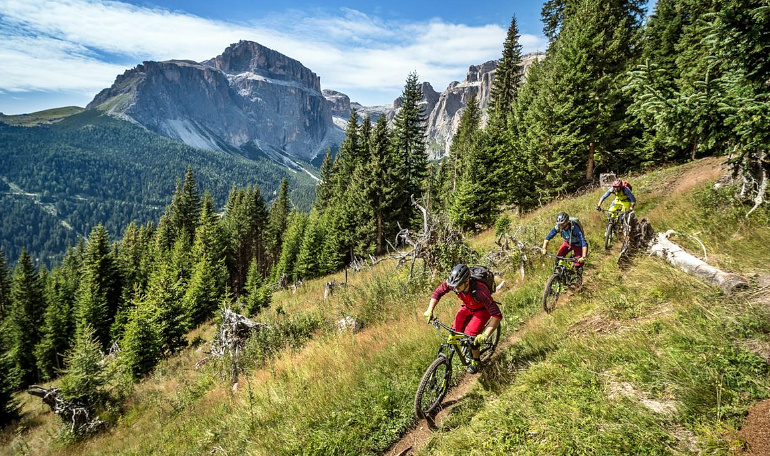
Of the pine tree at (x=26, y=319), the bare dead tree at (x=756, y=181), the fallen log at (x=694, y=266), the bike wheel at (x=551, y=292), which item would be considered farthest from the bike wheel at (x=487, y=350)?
the pine tree at (x=26, y=319)

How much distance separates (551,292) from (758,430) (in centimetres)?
478

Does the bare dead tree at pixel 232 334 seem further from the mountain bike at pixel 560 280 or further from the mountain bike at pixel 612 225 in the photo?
the mountain bike at pixel 612 225

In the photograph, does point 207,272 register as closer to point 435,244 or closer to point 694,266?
point 435,244

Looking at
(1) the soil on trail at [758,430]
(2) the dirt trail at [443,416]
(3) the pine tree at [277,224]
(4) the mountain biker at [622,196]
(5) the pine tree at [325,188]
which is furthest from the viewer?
(3) the pine tree at [277,224]

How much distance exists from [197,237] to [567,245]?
1745 inches

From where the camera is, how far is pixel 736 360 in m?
3.57

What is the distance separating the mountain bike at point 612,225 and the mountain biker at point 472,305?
21.8ft

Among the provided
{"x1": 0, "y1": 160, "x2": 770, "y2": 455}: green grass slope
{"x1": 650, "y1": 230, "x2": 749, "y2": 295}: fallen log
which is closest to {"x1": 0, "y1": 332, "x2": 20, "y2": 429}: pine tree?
{"x1": 0, "y1": 160, "x2": 770, "y2": 455}: green grass slope

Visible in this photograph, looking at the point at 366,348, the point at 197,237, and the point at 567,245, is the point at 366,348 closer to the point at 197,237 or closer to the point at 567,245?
the point at 567,245

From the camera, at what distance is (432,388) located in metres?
5.20

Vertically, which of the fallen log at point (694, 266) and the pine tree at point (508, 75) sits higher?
the pine tree at point (508, 75)

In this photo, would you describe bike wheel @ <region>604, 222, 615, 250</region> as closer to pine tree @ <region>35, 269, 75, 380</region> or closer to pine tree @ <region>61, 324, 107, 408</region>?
pine tree @ <region>61, 324, 107, 408</region>

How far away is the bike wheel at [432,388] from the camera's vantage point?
496 cm

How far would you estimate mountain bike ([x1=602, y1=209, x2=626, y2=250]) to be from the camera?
965 cm
